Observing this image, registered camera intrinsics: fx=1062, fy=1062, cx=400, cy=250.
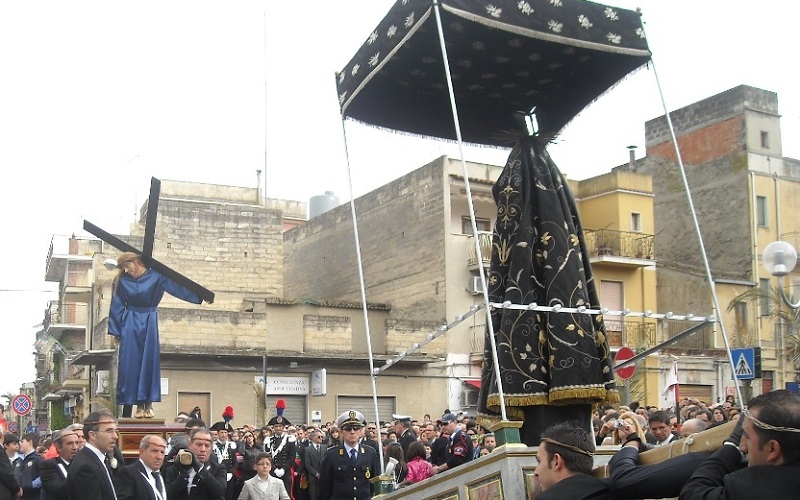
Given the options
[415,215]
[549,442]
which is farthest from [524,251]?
[415,215]

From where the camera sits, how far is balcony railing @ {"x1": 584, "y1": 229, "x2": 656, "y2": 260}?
1394 inches

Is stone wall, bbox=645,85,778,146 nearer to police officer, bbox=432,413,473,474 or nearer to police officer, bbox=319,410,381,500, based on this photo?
police officer, bbox=432,413,473,474

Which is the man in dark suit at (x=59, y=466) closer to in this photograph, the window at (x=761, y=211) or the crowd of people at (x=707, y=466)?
the crowd of people at (x=707, y=466)

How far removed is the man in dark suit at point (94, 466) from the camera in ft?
24.1

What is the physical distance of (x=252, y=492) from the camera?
12.3 meters

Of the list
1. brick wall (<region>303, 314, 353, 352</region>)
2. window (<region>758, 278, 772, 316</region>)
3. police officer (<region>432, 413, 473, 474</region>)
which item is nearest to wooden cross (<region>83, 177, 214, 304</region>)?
police officer (<region>432, 413, 473, 474</region>)

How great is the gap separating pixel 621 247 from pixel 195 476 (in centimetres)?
2808

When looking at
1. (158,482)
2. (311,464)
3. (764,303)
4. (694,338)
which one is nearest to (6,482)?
(158,482)

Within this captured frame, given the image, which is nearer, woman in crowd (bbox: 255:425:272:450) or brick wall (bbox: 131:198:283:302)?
woman in crowd (bbox: 255:425:272:450)

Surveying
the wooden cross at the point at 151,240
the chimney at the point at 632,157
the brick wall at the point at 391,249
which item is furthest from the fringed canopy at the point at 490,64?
the chimney at the point at 632,157

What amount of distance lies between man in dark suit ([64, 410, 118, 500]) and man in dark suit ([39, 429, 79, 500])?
96cm

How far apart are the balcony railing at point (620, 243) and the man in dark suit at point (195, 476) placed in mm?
26879

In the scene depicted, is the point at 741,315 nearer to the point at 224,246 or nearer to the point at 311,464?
the point at 224,246

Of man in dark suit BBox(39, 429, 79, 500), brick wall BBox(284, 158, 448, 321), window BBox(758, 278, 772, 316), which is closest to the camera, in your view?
man in dark suit BBox(39, 429, 79, 500)
